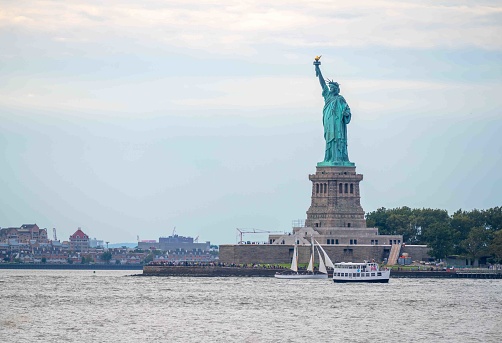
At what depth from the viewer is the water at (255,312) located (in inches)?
3661

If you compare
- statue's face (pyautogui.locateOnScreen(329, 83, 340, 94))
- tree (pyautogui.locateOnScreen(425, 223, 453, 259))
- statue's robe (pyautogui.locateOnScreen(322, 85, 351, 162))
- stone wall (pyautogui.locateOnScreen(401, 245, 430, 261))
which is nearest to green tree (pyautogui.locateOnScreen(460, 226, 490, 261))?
tree (pyautogui.locateOnScreen(425, 223, 453, 259))

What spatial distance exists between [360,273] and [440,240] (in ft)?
103

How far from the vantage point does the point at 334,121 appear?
182750 mm

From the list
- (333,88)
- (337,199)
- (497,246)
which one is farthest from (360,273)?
(333,88)

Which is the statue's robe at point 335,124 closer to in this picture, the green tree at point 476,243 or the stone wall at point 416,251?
the stone wall at point 416,251

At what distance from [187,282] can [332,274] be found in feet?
63.8

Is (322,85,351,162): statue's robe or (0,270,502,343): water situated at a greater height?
(322,85,351,162): statue's robe

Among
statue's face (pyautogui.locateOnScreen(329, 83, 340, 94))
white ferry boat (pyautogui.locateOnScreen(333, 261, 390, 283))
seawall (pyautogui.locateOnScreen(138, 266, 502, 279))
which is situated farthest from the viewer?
statue's face (pyautogui.locateOnScreen(329, 83, 340, 94))

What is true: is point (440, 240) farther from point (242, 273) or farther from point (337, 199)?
point (242, 273)

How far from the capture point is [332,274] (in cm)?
17338

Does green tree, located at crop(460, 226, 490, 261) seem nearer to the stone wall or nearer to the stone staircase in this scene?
the stone wall

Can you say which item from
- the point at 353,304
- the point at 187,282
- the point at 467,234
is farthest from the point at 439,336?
the point at 467,234

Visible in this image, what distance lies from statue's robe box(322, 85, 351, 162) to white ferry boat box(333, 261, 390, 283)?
979 inches

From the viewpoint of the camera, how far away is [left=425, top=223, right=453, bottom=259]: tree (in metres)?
188
